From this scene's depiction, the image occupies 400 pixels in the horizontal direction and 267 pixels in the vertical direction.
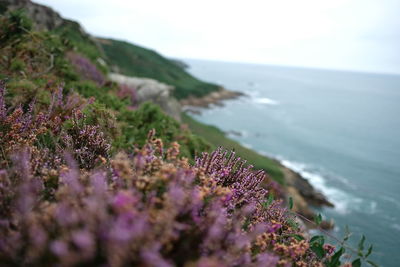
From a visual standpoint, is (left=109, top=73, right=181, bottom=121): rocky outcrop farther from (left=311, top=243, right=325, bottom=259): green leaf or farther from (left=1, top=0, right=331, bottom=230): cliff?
(left=311, top=243, right=325, bottom=259): green leaf

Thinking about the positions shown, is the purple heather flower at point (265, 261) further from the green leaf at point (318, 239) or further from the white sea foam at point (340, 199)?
the white sea foam at point (340, 199)

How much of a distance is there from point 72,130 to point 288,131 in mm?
62157

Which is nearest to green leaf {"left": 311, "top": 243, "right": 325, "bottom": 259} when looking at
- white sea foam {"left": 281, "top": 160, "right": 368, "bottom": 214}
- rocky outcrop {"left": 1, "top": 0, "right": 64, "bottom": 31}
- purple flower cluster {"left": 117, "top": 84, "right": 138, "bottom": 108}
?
purple flower cluster {"left": 117, "top": 84, "right": 138, "bottom": 108}

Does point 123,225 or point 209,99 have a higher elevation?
point 123,225

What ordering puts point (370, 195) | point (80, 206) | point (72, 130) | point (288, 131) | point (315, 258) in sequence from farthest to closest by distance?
1. point (288, 131)
2. point (370, 195)
3. point (72, 130)
4. point (315, 258)
5. point (80, 206)

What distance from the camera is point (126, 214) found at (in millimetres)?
1397

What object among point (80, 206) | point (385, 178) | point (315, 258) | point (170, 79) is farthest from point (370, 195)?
point (170, 79)

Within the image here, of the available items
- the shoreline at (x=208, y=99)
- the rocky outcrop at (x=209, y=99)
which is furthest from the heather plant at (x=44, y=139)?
the rocky outcrop at (x=209, y=99)

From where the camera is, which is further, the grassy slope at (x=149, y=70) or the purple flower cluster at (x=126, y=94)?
the grassy slope at (x=149, y=70)

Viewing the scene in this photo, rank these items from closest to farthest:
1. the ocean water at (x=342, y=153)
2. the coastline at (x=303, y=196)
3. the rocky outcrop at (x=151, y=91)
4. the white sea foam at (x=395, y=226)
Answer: the rocky outcrop at (x=151, y=91), the coastline at (x=303, y=196), the white sea foam at (x=395, y=226), the ocean water at (x=342, y=153)

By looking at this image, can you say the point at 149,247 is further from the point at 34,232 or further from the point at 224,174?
the point at 224,174

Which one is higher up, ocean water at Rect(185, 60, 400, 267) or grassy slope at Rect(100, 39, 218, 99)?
grassy slope at Rect(100, 39, 218, 99)

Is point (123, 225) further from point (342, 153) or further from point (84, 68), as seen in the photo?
point (342, 153)

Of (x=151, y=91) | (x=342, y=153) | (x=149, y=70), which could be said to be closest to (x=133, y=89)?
(x=151, y=91)
